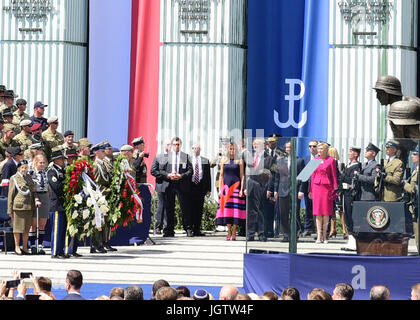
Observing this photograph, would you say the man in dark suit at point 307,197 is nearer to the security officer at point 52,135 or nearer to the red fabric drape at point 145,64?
the security officer at point 52,135


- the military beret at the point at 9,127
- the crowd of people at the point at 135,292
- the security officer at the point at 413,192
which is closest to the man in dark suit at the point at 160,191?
the military beret at the point at 9,127

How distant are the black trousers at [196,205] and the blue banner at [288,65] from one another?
2099 mm

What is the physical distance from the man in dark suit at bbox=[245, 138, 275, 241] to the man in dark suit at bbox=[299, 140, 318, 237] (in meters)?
0.44

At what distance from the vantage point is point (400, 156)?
39.7 ft

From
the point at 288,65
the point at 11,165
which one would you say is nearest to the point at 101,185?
the point at 11,165

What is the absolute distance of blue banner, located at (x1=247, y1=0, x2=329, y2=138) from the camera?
69.1ft

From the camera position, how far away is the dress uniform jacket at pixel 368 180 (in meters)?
12.1

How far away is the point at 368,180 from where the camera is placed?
1213 cm

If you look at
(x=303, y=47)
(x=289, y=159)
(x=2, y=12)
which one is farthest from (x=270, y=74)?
(x=289, y=159)

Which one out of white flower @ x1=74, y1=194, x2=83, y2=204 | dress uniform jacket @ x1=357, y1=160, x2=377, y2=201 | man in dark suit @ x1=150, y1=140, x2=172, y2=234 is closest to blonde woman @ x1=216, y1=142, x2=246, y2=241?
man in dark suit @ x1=150, y1=140, x2=172, y2=234

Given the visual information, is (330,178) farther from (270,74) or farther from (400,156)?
(270,74)
